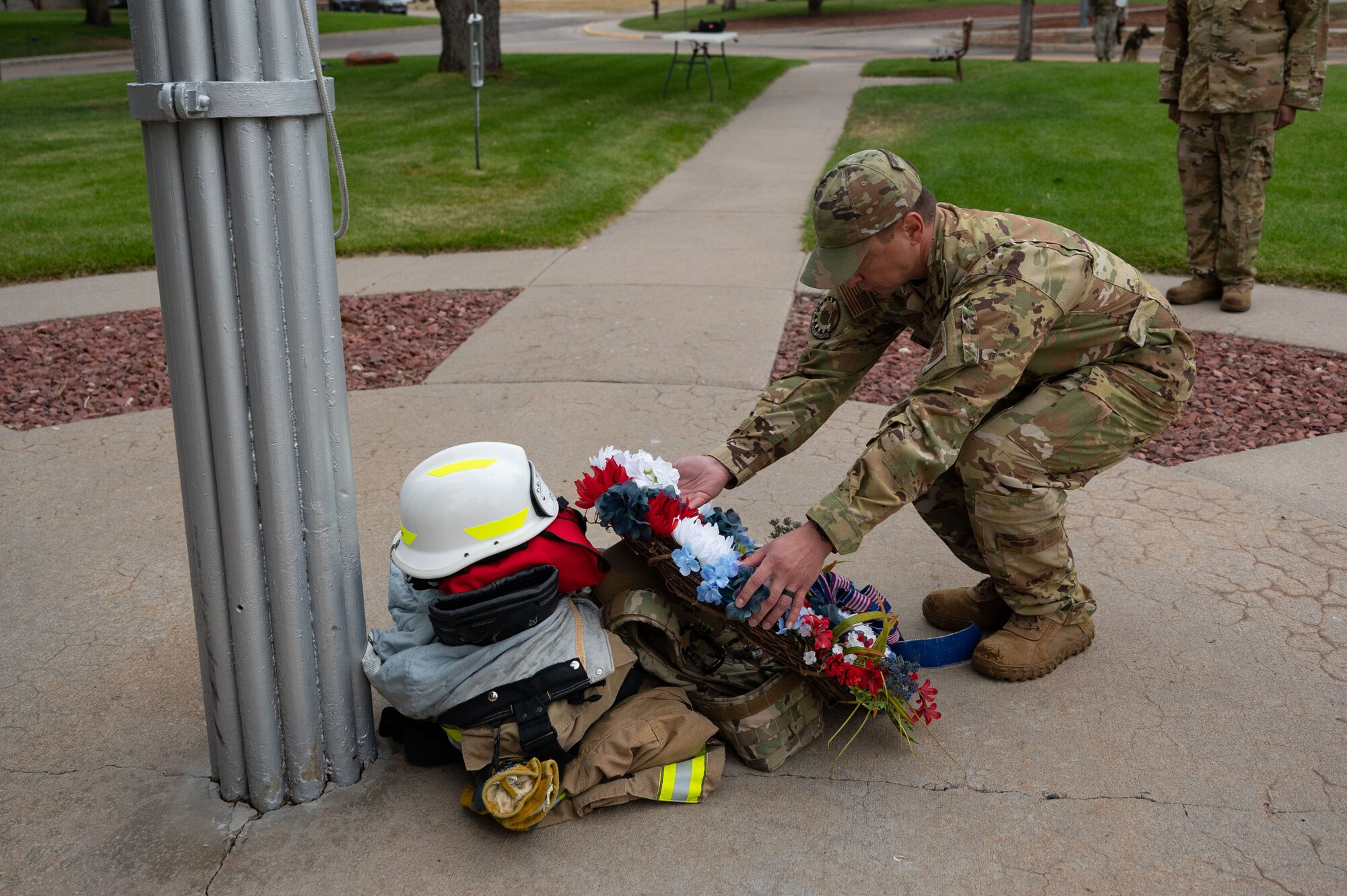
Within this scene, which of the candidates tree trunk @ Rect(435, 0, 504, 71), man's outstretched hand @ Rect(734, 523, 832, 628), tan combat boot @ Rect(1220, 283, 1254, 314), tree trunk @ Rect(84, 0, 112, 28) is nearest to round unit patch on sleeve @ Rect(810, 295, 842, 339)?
man's outstretched hand @ Rect(734, 523, 832, 628)

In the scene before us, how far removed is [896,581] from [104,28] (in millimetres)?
38289

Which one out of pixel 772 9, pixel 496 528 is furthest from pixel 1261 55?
pixel 772 9

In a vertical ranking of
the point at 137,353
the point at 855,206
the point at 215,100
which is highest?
the point at 215,100

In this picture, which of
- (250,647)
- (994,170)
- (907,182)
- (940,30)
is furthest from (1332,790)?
(940,30)

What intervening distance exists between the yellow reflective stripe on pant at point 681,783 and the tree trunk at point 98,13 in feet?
131

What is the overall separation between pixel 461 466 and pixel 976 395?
47.4 inches

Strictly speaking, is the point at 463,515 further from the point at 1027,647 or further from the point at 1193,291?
the point at 1193,291

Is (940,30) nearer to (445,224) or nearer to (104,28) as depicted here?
(104,28)

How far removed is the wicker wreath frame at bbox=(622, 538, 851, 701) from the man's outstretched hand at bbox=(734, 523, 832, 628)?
7 centimetres

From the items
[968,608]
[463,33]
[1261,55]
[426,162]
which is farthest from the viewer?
[463,33]

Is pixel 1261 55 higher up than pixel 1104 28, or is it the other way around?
pixel 1104 28

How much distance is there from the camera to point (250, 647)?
254 cm

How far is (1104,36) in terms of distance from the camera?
23219 mm

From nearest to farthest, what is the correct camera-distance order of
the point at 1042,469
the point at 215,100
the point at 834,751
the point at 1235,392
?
1. the point at 215,100
2. the point at 834,751
3. the point at 1042,469
4. the point at 1235,392
